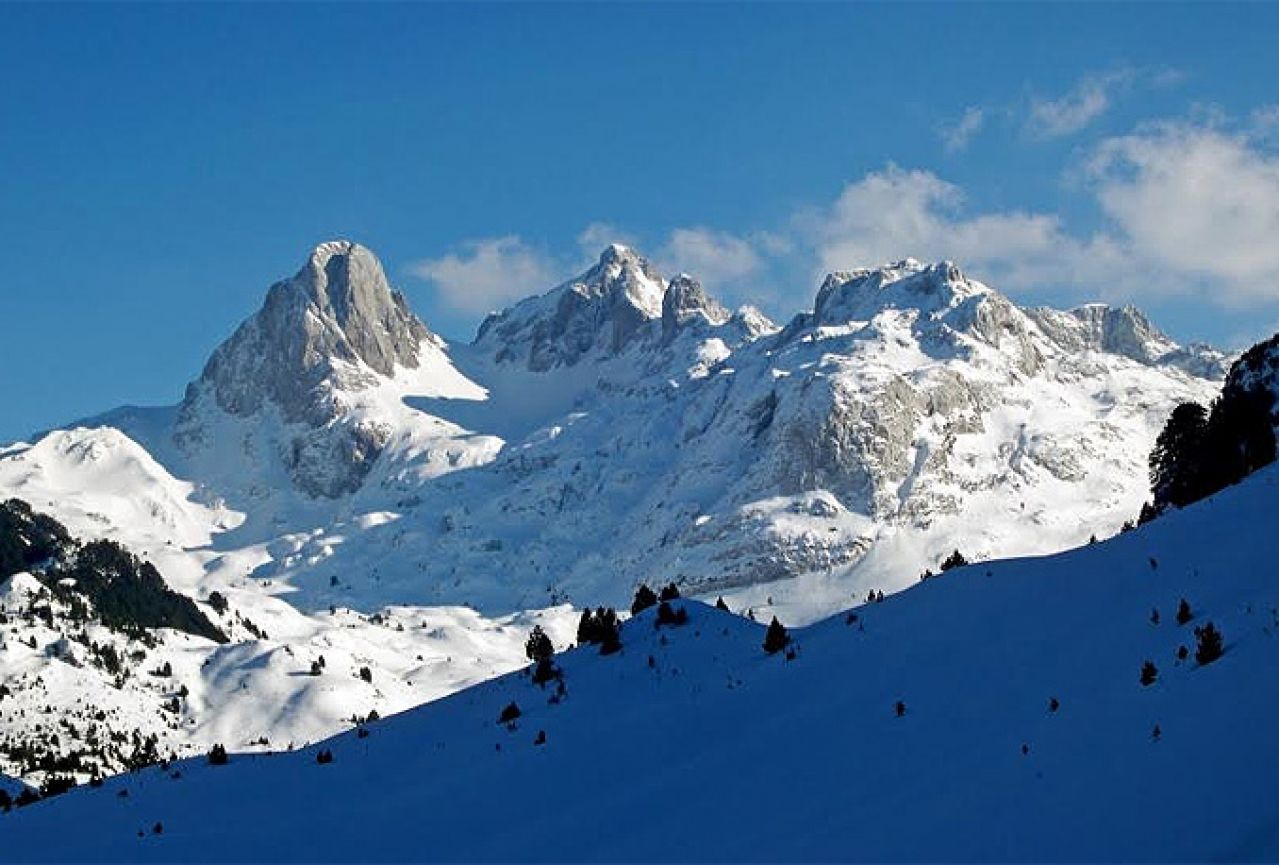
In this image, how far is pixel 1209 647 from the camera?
70.7 feet

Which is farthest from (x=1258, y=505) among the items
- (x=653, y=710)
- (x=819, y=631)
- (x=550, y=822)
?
(x=550, y=822)

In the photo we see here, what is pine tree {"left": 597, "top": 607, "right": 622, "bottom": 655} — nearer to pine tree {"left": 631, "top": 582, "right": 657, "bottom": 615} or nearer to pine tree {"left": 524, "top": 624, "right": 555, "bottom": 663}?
pine tree {"left": 524, "top": 624, "right": 555, "bottom": 663}

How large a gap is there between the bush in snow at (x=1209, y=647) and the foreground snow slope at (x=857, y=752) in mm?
193

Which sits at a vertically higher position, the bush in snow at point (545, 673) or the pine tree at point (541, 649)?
the pine tree at point (541, 649)

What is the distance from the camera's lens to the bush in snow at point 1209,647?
21.5 m

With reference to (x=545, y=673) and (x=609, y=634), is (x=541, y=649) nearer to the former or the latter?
(x=609, y=634)

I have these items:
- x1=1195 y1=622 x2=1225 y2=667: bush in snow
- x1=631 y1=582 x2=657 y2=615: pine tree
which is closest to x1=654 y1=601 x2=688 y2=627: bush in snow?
x1=631 y1=582 x2=657 y2=615: pine tree

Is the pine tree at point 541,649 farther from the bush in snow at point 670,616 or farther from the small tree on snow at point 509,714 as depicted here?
the small tree on snow at point 509,714

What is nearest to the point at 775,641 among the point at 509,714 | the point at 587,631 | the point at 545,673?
the point at 545,673

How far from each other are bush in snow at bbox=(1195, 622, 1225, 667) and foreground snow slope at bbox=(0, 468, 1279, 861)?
193mm

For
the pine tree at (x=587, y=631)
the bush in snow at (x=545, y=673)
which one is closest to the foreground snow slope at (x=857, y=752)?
the bush in snow at (x=545, y=673)

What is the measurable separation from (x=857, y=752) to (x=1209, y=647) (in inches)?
220

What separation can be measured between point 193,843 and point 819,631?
15436 mm

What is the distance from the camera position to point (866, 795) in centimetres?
2109
